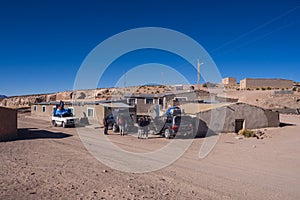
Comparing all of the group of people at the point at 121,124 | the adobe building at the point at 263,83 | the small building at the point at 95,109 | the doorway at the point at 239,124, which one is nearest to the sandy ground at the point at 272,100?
the adobe building at the point at 263,83

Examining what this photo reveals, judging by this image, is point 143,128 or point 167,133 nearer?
point 167,133


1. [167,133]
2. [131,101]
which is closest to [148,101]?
[131,101]

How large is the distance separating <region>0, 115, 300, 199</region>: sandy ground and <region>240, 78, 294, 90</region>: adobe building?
6833cm

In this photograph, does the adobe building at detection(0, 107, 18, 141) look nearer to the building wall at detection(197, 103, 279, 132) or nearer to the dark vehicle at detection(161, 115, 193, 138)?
the dark vehicle at detection(161, 115, 193, 138)

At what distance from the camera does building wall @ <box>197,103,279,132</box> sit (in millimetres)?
21969

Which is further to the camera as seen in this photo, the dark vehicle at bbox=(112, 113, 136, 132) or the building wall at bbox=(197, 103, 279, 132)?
the dark vehicle at bbox=(112, 113, 136, 132)

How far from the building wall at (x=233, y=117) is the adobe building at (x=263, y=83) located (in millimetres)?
56653

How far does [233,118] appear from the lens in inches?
885

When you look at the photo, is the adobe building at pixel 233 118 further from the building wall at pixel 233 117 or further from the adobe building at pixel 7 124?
the adobe building at pixel 7 124

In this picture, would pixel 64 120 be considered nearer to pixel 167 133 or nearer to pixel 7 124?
pixel 7 124

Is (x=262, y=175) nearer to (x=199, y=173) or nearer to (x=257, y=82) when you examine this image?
(x=199, y=173)

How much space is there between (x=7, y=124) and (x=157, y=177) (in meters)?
14.0

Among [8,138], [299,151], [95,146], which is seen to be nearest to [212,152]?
[299,151]

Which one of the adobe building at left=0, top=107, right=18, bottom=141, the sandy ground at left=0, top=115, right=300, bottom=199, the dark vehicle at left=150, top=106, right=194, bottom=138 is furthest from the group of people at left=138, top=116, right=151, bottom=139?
the adobe building at left=0, top=107, right=18, bottom=141
